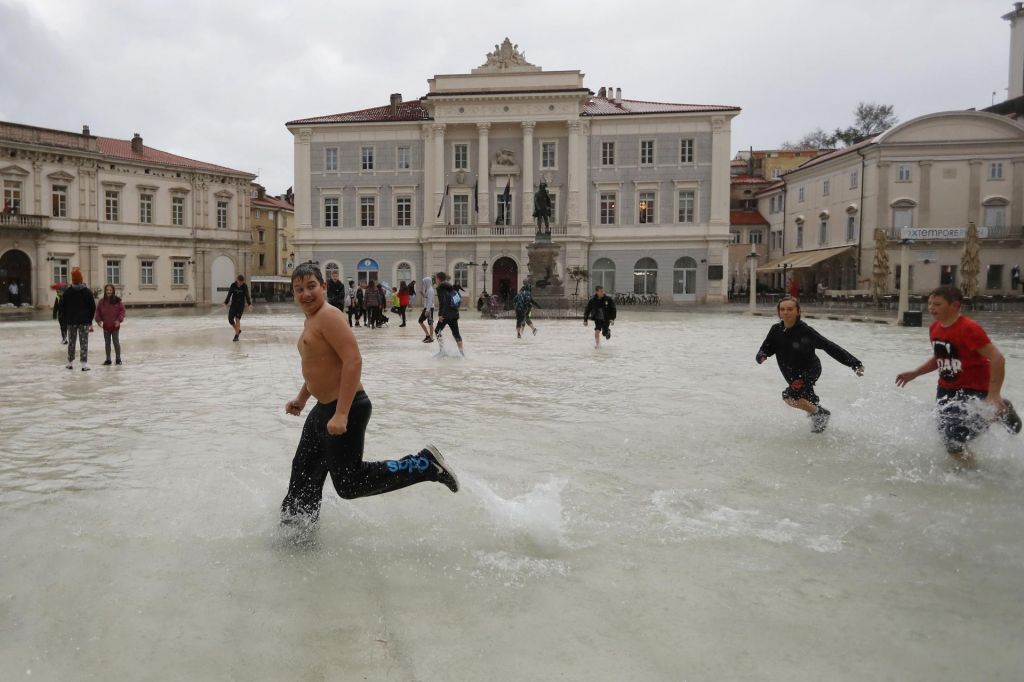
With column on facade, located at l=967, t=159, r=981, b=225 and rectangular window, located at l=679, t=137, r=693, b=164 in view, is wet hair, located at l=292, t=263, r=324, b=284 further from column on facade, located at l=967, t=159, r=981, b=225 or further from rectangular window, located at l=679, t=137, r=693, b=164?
column on facade, located at l=967, t=159, r=981, b=225

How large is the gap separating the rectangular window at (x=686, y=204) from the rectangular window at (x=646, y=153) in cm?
277

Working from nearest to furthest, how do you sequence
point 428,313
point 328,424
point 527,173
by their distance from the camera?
point 328,424 → point 428,313 → point 527,173

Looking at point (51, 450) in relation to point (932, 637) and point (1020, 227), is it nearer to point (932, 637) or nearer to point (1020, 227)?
point (932, 637)

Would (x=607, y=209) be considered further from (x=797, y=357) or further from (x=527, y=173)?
(x=797, y=357)

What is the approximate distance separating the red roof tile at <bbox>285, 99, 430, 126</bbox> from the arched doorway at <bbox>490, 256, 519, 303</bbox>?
1039cm

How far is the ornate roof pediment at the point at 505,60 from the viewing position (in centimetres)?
4909

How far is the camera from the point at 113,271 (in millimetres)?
48125

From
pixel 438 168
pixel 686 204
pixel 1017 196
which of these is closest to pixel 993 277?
pixel 1017 196

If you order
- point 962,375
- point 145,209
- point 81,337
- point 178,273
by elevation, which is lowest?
point 81,337

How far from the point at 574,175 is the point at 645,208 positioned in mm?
4949

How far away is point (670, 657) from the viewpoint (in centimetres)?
315

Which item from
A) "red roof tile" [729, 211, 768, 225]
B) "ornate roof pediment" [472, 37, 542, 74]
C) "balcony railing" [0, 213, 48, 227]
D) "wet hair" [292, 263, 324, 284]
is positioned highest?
"ornate roof pediment" [472, 37, 542, 74]

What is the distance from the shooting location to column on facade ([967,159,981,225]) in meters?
47.8

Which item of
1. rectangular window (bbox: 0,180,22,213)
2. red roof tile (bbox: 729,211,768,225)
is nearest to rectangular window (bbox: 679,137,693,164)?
red roof tile (bbox: 729,211,768,225)
